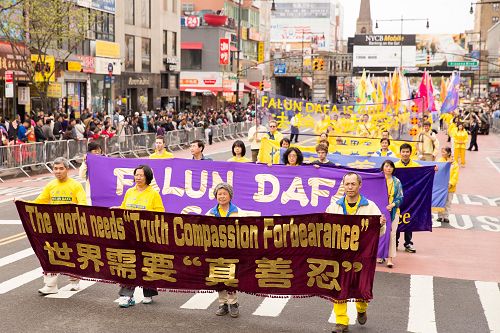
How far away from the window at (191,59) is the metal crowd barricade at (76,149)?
41.6m

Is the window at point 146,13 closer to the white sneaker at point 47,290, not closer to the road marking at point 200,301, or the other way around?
the white sneaker at point 47,290

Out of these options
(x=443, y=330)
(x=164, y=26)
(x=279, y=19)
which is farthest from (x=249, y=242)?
(x=279, y=19)

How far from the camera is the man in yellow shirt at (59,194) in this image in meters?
9.27

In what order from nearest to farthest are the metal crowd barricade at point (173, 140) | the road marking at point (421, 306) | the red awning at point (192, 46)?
the road marking at point (421, 306)
the metal crowd barricade at point (173, 140)
the red awning at point (192, 46)

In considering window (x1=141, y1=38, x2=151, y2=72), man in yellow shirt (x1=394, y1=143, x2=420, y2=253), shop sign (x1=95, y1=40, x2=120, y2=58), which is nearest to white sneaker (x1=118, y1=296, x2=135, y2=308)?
man in yellow shirt (x1=394, y1=143, x2=420, y2=253)

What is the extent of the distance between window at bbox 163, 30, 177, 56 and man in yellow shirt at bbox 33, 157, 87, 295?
46.2 metres

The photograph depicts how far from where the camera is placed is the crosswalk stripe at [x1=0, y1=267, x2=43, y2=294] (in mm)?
9812

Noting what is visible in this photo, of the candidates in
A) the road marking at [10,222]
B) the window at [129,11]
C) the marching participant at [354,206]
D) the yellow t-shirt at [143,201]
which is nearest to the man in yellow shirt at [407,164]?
the marching participant at [354,206]

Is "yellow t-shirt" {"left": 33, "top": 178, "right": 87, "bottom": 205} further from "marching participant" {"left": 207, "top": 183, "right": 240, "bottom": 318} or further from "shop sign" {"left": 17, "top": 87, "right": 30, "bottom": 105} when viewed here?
"shop sign" {"left": 17, "top": 87, "right": 30, "bottom": 105}

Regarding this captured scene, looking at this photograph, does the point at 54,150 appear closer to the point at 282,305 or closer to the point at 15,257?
the point at 15,257

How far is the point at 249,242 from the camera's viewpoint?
8180 millimetres

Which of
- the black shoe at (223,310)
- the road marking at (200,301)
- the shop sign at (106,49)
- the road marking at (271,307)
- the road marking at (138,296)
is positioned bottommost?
the road marking at (271,307)

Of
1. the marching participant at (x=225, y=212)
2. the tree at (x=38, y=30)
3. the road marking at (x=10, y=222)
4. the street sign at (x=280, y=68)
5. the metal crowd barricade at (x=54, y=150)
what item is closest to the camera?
the marching participant at (x=225, y=212)

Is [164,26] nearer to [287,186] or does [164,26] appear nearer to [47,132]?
[47,132]
